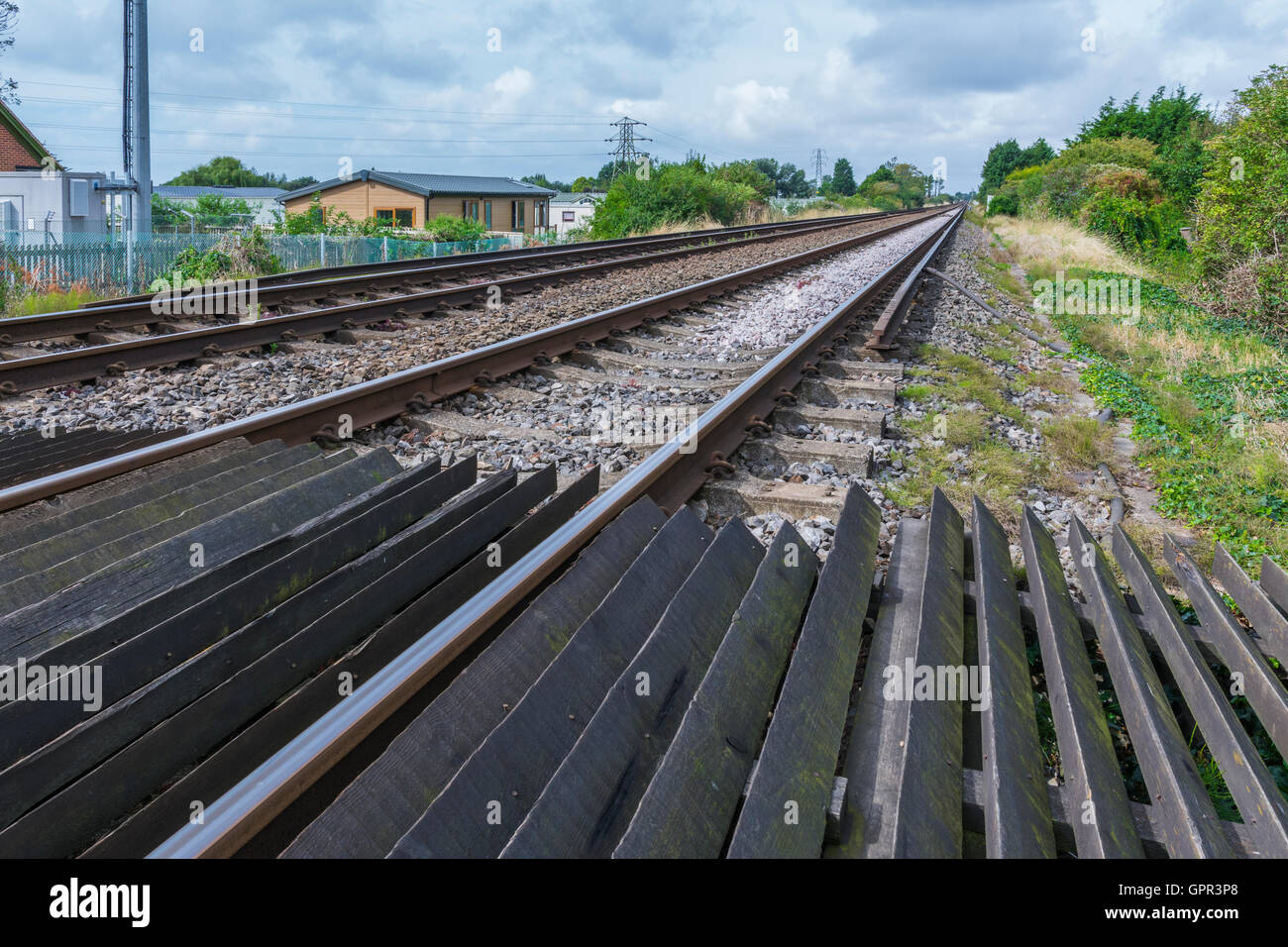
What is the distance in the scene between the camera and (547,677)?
2230 millimetres

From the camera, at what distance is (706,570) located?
290 cm

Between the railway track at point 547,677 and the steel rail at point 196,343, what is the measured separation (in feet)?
9.58

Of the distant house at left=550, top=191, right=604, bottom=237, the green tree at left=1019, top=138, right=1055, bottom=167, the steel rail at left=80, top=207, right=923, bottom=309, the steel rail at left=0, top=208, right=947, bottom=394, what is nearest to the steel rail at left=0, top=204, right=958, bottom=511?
the steel rail at left=0, top=208, right=947, bottom=394

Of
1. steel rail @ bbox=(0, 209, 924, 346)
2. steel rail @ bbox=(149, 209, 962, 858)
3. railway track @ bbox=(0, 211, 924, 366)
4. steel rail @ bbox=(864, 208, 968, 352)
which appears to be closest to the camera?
steel rail @ bbox=(149, 209, 962, 858)

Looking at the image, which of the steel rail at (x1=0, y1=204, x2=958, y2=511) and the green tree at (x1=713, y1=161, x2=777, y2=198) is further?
the green tree at (x1=713, y1=161, x2=777, y2=198)

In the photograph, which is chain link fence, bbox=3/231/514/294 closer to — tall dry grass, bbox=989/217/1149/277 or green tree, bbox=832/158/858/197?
tall dry grass, bbox=989/217/1149/277

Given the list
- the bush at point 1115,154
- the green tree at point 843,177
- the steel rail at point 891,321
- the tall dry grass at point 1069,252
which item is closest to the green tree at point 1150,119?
the bush at point 1115,154

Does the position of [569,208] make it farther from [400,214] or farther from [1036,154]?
[1036,154]

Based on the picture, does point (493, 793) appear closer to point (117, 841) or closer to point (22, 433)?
point (117, 841)

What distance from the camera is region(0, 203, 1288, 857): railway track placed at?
6.11 ft

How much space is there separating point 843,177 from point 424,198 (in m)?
115

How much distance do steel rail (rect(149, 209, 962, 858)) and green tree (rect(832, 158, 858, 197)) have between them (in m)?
143

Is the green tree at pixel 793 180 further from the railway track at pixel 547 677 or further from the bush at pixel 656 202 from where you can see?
the railway track at pixel 547 677
